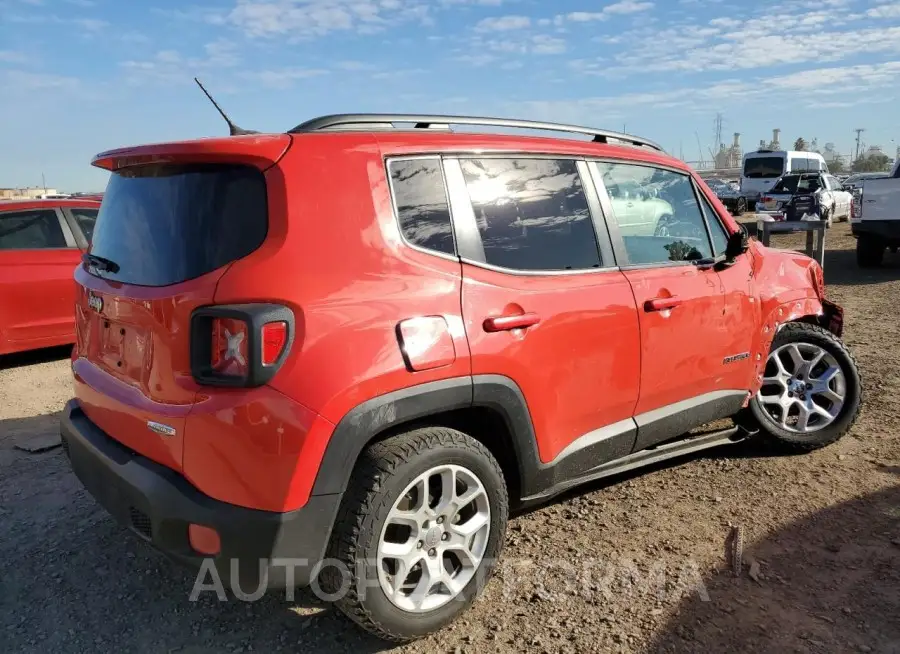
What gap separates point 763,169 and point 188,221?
27.1 meters

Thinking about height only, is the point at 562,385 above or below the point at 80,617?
above

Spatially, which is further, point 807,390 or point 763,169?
point 763,169

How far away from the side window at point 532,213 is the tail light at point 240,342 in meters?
0.90

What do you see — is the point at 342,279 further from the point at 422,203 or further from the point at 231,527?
the point at 231,527

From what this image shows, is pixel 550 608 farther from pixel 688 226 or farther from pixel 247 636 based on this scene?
pixel 688 226

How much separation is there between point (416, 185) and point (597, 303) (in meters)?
0.94

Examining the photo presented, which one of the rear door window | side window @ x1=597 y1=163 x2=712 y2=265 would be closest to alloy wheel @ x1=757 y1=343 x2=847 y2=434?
side window @ x1=597 y1=163 x2=712 y2=265

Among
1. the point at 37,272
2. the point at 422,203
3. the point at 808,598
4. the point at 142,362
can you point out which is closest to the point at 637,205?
the point at 422,203

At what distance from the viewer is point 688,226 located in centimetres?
361

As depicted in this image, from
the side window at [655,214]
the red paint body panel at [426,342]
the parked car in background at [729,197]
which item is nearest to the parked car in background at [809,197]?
the parked car in background at [729,197]

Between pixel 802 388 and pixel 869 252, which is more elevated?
pixel 802 388

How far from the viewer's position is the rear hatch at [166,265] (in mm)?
2182

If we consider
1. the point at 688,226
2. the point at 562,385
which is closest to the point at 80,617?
the point at 562,385

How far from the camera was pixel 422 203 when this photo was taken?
2.51 m
